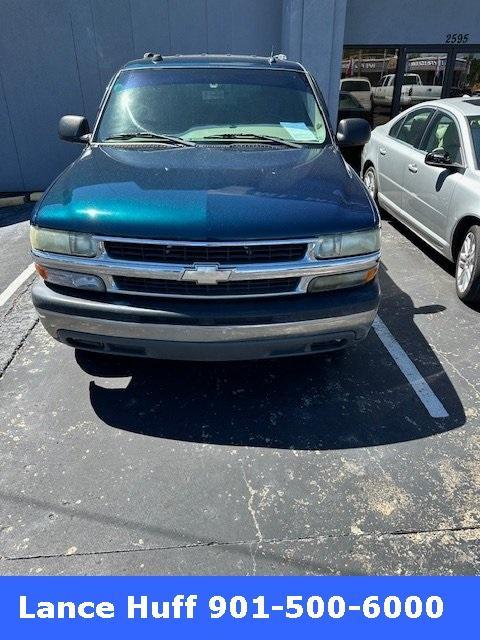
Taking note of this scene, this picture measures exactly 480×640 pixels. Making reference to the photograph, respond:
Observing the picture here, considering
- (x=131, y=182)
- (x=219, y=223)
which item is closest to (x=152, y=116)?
(x=131, y=182)

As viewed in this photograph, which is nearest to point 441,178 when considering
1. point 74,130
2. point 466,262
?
point 466,262

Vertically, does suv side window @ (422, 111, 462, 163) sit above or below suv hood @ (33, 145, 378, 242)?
below

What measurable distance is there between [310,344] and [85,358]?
1.75 meters

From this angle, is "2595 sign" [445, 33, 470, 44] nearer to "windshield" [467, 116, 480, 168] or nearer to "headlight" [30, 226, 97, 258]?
"windshield" [467, 116, 480, 168]

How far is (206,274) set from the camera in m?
2.58

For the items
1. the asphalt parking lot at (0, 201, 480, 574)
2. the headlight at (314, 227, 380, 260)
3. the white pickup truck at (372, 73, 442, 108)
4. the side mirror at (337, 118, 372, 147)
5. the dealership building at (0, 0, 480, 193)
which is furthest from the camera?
the white pickup truck at (372, 73, 442, 108)

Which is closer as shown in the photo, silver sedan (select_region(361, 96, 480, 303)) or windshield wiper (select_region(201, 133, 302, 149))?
windshield wiper (select_region(201, 133, 302, 149))

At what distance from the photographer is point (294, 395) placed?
3291 millimetres

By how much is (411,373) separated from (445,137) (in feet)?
9.37

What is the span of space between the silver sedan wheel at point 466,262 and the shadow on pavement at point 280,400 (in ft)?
3.44

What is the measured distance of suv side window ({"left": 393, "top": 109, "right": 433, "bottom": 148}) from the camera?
5592 mm

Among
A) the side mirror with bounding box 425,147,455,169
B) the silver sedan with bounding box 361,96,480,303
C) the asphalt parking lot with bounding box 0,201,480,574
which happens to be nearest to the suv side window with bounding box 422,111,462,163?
the silver sedan with bounding box 361,96,480,303

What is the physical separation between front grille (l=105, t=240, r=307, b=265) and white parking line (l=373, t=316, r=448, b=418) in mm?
1372

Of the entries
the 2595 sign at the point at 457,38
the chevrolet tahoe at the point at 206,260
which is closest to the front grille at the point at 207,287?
the chevrolet tahoe at the point at 206,260
